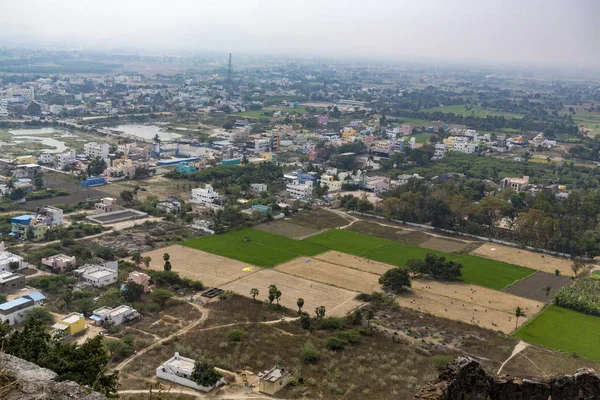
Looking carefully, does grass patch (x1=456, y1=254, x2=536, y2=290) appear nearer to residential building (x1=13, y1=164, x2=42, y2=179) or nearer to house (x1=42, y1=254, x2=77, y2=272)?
house (x1=42, y1=254, x2=77, y2=272)

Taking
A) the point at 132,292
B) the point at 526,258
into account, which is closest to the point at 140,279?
the point at 132,292

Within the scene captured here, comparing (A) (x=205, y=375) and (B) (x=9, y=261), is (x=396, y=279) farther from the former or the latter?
(B) (x=9, y=261)

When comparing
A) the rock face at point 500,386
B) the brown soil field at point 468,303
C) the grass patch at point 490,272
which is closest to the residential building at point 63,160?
the brown soil field at point 468,303

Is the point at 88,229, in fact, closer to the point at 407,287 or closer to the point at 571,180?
the point at 407,287

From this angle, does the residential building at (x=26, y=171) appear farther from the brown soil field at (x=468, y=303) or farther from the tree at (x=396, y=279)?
the brown soil field at (x=468, y=303)

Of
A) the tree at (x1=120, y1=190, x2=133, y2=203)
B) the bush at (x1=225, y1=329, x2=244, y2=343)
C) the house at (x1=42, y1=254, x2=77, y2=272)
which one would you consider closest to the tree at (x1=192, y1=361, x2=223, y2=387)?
the bush at (x1=225, y1=329, x2=244, y2=343)
